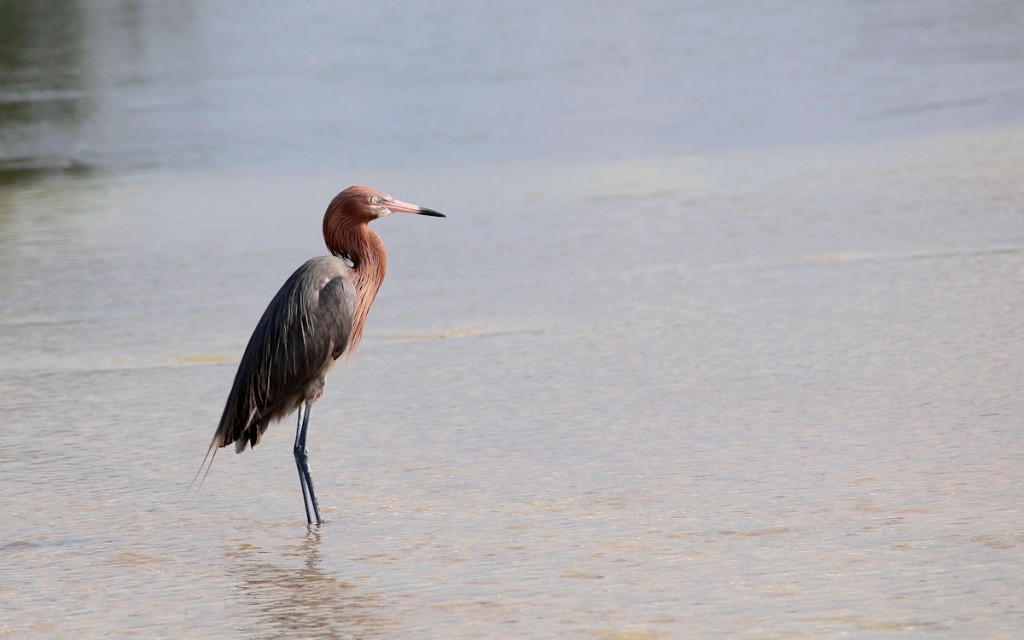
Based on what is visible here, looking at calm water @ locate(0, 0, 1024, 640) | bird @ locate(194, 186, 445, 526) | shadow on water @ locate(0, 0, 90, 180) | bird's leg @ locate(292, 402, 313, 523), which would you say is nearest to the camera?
calm water @ locate(0, 0, 1024, 640)

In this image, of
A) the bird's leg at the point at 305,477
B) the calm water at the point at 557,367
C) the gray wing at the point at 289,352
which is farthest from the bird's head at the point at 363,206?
the calm water at the point at 557,367

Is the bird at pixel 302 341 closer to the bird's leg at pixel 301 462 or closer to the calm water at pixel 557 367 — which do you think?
the bird's leg at pixel 301 462

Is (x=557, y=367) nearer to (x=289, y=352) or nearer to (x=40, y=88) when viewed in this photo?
(x=289, y=352)

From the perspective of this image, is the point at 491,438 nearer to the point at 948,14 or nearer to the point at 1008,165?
the point at 1008,165

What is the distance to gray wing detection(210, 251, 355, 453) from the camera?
222 inches

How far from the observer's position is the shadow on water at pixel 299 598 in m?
4.44

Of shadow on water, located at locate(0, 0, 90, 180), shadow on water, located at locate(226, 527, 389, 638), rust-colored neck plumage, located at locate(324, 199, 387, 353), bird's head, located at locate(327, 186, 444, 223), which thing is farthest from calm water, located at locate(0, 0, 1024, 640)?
bird's head, located at locate(327, 186, 444, 223)

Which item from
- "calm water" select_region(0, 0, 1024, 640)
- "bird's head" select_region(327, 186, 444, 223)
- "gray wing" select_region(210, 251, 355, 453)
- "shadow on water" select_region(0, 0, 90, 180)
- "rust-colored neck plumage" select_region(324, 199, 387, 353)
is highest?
"bird's head" select_region(327, 186, 444, 223)

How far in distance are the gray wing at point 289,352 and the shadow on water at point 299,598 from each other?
55cm

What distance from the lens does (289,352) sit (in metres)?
5.65

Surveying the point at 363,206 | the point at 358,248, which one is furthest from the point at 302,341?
the point at 363,206

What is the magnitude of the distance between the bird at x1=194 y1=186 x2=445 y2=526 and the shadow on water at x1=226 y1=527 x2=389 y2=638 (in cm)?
39

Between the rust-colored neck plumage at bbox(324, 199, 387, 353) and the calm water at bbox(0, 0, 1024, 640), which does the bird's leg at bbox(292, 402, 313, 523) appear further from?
the rust-colored neck plumage at bbox(324, 199, 387, 353)

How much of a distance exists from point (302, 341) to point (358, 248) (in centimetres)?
44
